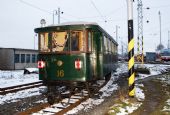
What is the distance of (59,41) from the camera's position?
11594 millimetres

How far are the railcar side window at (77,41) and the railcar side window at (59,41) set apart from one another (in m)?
0.27

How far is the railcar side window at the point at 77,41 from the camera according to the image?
1136 centimetres

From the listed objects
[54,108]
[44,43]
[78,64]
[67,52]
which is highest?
[44,43]

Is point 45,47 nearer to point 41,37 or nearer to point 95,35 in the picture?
point 41,37

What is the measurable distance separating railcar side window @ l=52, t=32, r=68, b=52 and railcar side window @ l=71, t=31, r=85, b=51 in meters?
0.27

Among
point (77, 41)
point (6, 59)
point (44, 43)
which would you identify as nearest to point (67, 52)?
point (77, 41)

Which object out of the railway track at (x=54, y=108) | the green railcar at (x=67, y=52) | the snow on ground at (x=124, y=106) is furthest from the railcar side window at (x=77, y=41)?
the snow on ground at (x=124, y=106)

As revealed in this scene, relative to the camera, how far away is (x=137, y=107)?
10.4m

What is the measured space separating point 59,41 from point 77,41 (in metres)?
0.72

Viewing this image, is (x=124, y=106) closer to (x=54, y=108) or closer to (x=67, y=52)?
(x=54, y=108)

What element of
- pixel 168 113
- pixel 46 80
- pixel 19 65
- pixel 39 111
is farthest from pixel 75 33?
pixel 19 65

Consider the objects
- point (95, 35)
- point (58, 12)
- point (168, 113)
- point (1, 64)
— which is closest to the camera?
point (168, 113)

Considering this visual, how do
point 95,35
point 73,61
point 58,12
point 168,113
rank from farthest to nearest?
point 58,12
point 95,35
point 73,61
point 168,113

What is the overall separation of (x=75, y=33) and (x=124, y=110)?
356 centimetres
